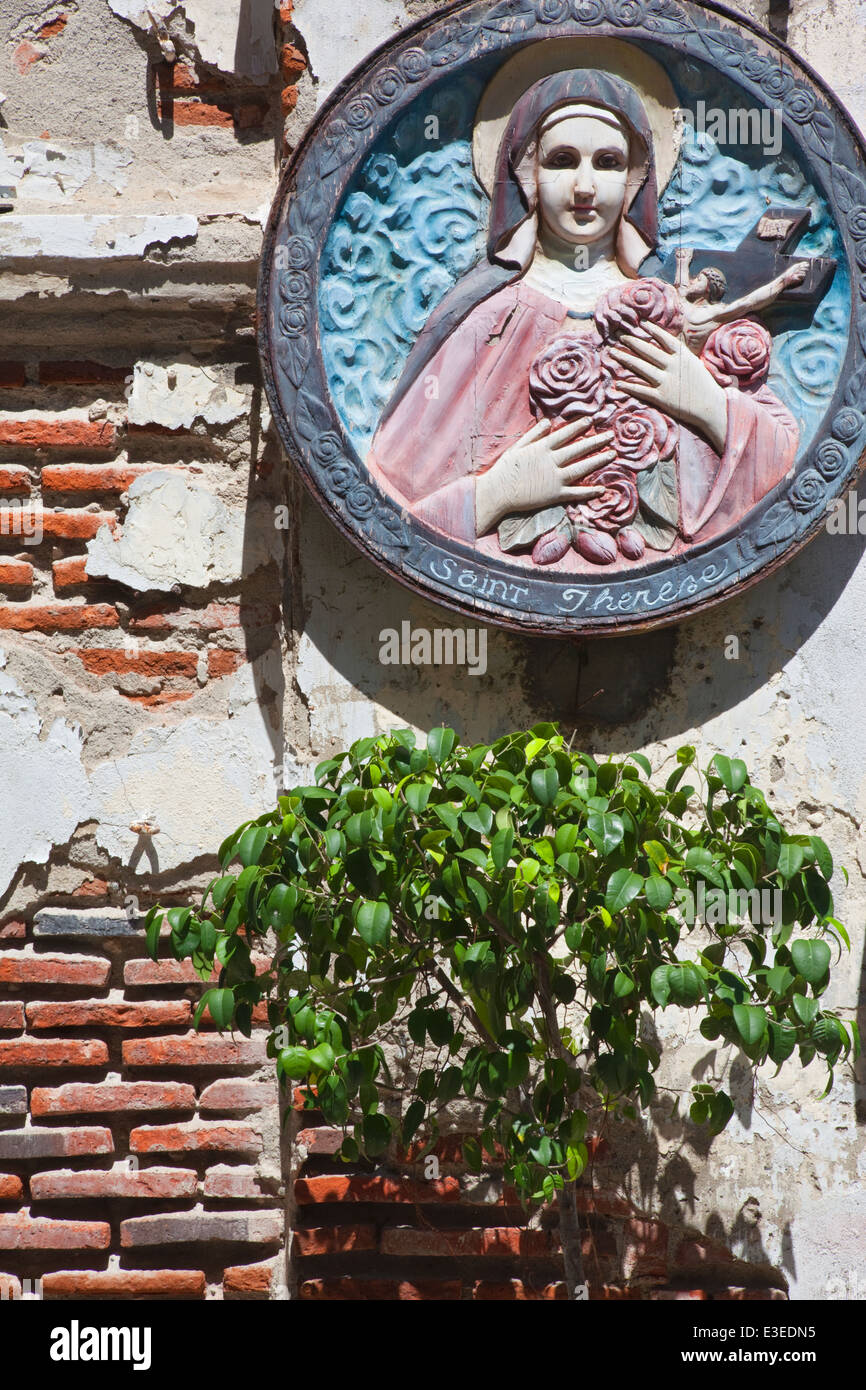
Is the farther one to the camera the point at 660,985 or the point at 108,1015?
the point at 108,1015

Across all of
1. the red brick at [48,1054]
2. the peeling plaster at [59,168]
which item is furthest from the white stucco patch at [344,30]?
the red brick at [48,1054]

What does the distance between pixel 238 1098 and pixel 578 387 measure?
166cm

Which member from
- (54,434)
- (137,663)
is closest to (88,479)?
(54,434)

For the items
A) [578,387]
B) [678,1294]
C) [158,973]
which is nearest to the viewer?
[678,1294]

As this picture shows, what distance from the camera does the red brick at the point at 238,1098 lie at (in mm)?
3178

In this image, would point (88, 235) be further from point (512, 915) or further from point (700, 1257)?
point (700, 1257)

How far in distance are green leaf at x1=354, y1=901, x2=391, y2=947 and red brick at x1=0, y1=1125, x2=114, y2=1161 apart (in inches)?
43.8

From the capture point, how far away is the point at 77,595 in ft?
11.0

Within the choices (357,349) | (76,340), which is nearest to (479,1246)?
(357,349)

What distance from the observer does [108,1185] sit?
3135 millimetres

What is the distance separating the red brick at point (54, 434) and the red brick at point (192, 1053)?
132cm

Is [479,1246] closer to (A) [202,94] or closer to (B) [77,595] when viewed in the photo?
(B) [77,595]

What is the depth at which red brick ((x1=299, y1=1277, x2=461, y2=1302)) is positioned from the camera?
304 cm

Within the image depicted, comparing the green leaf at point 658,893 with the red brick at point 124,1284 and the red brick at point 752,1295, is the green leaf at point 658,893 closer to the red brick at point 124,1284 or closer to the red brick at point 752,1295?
the red brick at point 752,1295
